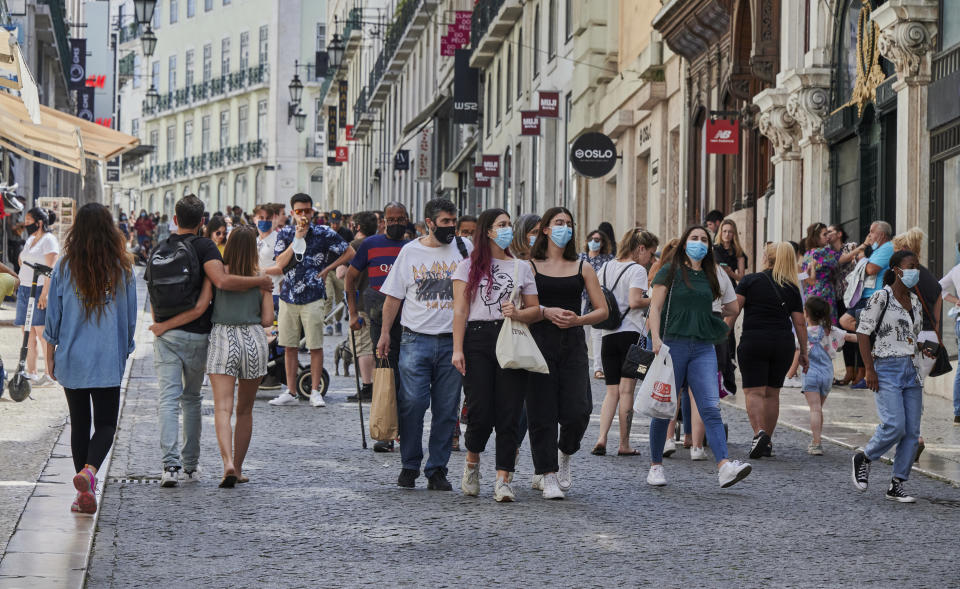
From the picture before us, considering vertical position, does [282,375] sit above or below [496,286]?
below

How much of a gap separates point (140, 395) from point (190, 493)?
6.52m

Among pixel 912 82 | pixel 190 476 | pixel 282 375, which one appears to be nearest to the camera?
pixel 190 476

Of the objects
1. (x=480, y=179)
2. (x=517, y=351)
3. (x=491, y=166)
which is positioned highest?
(x=491, y=166)

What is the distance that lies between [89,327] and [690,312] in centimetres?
362

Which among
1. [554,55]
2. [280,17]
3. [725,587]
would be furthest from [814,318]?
[280,17]

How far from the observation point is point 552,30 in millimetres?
38469

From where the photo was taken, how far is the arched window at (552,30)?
125ft

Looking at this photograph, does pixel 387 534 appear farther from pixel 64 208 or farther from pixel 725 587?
pixel 64 208

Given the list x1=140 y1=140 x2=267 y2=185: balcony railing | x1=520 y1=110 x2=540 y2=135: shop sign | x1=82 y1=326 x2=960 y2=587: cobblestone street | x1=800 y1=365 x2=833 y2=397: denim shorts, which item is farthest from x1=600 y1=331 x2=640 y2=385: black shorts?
x1=140 y1=140 x2=267 y2=185: balcony railing

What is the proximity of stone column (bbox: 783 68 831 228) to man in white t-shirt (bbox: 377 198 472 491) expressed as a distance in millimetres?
13146

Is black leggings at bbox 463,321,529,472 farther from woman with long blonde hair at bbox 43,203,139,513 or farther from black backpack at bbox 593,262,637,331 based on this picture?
black backpack at bbox 593,262,637,331

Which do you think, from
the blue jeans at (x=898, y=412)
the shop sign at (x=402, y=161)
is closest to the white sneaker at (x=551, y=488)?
the blue jeans at (x=898, y=412)

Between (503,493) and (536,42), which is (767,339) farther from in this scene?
(536,42)

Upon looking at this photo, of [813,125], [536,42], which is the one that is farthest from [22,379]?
[536,42]
